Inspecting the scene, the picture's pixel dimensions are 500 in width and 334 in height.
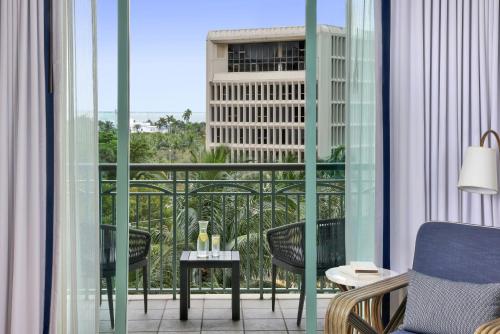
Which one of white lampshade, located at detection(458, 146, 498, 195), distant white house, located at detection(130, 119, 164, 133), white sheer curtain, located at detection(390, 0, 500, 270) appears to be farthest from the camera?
distant white house, located at detection(130, 119, 164, 133)

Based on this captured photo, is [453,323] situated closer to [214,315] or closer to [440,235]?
[440,235]

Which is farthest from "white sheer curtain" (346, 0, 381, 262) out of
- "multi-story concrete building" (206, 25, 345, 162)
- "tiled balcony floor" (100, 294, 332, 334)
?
"multi-story concrete building" (206, 25, 345, 162)

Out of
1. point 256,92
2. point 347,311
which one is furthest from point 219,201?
point 347,311

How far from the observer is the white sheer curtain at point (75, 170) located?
→ 121 inches

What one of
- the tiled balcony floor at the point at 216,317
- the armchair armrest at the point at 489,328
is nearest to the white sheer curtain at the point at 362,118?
the tiled balcony floor at the point at 216,317

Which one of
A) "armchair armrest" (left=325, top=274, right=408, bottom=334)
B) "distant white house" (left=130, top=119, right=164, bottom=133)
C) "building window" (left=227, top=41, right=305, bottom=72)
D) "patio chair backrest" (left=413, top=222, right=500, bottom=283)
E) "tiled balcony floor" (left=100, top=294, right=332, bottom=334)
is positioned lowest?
"tiled balcony floor" (left=100, top=294, right=332, bottom=334)

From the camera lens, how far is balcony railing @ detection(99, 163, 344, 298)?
348cm

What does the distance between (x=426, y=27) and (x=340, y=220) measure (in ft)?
3.88

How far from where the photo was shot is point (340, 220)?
352cm

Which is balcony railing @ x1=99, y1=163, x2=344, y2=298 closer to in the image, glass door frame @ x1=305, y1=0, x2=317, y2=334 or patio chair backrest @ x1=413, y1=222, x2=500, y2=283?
glass door frame @ x1=305, y1=0, x2=317, y2=334

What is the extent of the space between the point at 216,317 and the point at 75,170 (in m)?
1.77

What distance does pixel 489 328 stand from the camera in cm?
225

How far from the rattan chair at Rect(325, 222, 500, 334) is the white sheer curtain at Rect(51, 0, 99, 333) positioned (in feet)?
4.53

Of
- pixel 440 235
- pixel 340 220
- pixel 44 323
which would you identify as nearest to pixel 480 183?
pixel 440 235
